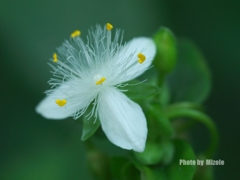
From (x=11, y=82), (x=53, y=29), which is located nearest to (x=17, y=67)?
(x=11, y=82)

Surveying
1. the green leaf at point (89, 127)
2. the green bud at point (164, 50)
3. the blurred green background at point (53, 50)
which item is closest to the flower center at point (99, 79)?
the green leaf at point (89, 127)

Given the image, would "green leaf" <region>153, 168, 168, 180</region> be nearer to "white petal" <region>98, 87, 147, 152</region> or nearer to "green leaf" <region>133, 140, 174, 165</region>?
"green leaf" <region>133, 140, 174, 165</region>

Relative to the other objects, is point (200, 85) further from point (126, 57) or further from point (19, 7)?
point (19, 7)

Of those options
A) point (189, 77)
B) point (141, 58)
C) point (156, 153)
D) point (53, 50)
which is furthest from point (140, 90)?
point (53, 50)

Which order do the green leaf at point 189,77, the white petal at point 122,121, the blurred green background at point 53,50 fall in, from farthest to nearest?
1. the blurred green background at point 53,50
2. the green leaf at point 189,77
3. the white petal at point 122,121

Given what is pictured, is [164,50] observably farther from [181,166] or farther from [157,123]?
[181,166]

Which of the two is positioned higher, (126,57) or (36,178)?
(126,57)

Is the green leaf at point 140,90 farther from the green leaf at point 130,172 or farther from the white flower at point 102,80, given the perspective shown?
the green leaf at point 130,172
